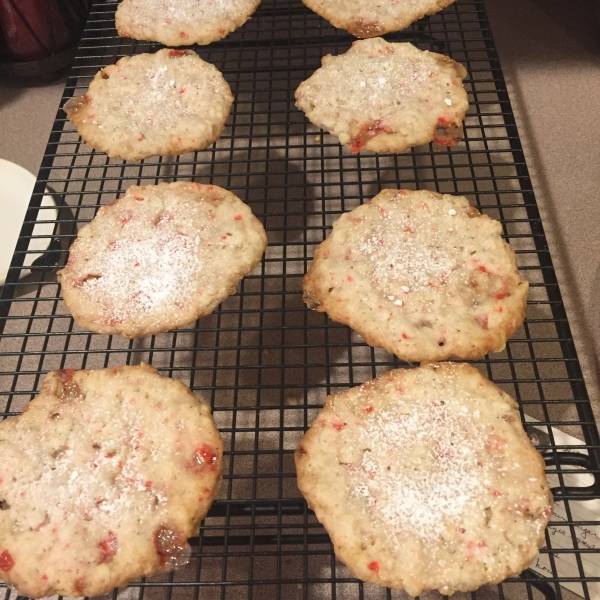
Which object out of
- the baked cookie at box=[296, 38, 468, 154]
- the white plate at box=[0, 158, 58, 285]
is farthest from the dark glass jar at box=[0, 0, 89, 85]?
the baked cookie at box=[296, 38, 468, 154]

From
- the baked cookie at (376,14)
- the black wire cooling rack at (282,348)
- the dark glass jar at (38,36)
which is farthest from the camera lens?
the dark glass jar at (38,36)

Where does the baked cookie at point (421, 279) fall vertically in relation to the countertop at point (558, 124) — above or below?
above

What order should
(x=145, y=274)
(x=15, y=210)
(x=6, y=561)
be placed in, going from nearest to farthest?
(x=6, y=561) → (x=145, y=274) → (x=15, y=210)

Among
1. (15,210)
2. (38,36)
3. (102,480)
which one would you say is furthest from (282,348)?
(38,36)

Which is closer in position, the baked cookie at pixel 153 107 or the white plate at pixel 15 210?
the baked cookie at pixel 153 107

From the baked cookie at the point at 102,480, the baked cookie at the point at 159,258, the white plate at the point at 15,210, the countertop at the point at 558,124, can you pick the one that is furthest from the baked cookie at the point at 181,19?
the baked cookie at the point at 102,480

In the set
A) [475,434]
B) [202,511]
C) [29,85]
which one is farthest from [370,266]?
[29,85]

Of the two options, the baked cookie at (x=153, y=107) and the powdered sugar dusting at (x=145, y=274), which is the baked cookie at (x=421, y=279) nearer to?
the powdered sugar dusting at (x=145, y=274)

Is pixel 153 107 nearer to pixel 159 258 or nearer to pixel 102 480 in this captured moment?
pixel 159 258
